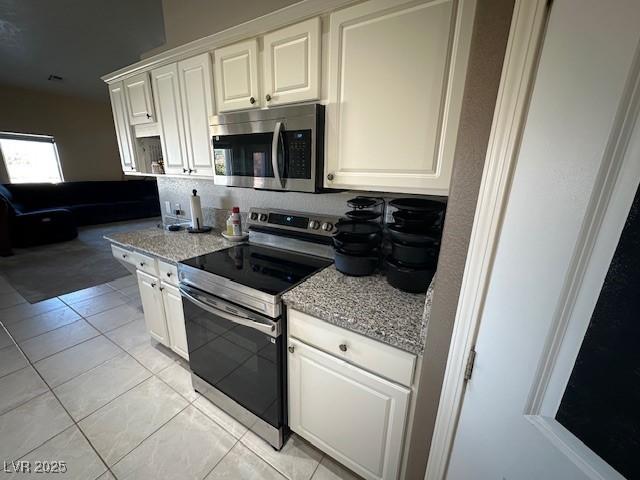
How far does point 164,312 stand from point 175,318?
0.45ft

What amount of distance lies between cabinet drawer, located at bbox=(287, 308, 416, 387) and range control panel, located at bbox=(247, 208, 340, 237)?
56 centimetres

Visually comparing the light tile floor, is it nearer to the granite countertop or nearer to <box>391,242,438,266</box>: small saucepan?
the granite countertop

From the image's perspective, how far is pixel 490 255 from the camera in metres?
0.60

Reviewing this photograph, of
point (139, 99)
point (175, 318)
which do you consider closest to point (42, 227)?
point (139, 99)

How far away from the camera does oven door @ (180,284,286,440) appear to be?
1.22m

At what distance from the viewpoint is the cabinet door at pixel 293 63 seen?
1.15 metres

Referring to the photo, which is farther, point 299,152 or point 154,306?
point 154,306

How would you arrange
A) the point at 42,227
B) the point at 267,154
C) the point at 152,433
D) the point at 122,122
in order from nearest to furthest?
the point at 267,154 < the point at 152,433 < the point at 122,122 < the point at 42,227

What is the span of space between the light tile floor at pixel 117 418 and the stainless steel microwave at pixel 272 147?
1.43 m

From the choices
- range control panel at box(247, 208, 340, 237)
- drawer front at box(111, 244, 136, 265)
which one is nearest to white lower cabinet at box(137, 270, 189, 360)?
drawer front at box(111, 244, 136, 265)

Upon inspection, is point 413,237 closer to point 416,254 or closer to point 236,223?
point 416,254

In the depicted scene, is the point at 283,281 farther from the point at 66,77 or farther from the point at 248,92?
the point at 66,77

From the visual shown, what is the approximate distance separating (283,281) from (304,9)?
122cm

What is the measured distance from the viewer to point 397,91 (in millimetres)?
1017
